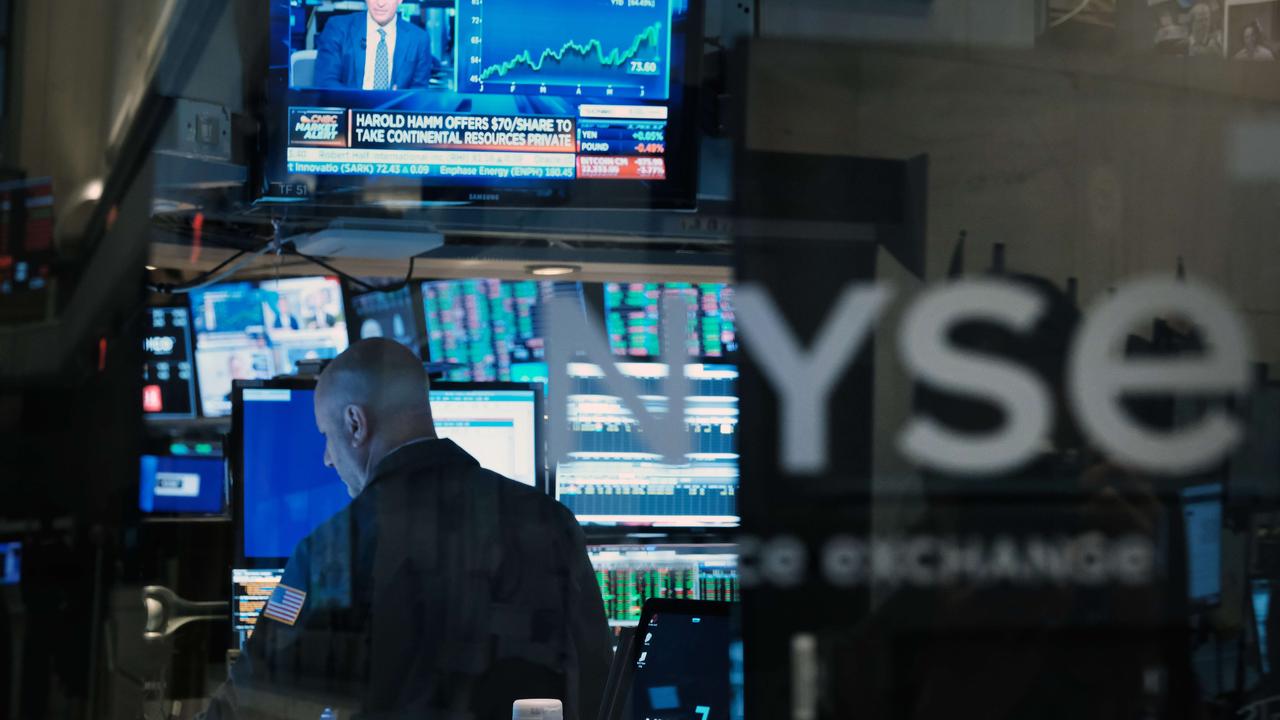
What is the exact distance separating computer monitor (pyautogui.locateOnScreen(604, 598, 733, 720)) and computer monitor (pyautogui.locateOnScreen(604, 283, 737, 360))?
0.55 metres

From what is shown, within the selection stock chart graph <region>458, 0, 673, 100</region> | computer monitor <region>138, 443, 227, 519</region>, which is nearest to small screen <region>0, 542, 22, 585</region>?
computer monitor <region>138, 443, 227, 519</region>

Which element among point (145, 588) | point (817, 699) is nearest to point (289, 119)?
point (145, 588)

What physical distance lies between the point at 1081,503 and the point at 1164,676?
313mm

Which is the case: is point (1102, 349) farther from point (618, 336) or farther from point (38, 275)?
point (38, 275)

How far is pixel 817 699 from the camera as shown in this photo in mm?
2475

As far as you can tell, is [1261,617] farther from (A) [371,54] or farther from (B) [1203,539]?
(A) [371,54]

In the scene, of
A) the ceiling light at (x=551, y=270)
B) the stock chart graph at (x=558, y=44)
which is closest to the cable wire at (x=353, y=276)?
the ceiling light at (x=551, y=270)

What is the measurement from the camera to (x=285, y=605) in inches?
112

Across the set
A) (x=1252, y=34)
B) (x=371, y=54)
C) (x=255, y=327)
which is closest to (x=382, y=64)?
(x=371, y=54)

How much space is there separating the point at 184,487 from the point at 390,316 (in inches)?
27.4

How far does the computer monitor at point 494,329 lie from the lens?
3875 mm

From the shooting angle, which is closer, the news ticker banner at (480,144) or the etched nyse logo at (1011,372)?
the etched nyse logo at (1011,372)

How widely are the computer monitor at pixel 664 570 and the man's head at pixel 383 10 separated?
120cm

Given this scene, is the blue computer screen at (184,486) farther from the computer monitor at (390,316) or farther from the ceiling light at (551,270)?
the ceiling light at (551,270)
